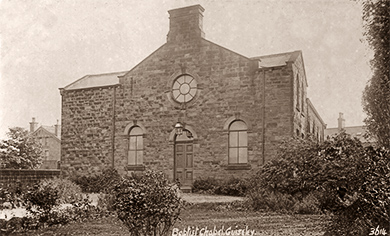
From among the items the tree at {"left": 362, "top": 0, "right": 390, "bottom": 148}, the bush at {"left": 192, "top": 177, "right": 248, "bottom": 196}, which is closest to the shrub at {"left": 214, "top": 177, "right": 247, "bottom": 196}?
the bush at {"left": 192, "top": 177, "right": 248, "bottom": 196}

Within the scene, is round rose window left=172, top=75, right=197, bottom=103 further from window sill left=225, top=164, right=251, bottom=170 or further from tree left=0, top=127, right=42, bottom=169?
tree left=0, top=127, right=42, bottom=169

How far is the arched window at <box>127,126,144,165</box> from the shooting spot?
19688 mm

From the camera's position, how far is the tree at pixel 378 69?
1187cm

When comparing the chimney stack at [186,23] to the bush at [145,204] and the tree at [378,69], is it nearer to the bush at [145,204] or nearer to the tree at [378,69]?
the tree at [378,69]

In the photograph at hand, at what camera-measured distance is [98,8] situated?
39.7ft

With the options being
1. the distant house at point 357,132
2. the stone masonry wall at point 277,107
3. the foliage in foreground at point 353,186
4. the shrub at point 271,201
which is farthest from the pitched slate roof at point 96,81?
the foliage in foreground at point 353,186

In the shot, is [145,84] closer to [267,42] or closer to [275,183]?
[267,42]

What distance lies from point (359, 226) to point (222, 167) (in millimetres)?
11029

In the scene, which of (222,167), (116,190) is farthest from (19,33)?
(222,167)

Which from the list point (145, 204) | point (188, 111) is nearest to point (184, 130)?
point (188, 111)

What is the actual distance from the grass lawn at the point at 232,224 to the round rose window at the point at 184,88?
7.82 meters

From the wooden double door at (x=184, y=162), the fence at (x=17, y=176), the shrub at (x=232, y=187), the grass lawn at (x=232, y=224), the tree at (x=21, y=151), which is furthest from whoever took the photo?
the tree at (x=21, y=151)

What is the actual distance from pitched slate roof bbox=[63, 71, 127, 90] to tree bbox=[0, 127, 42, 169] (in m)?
6.40

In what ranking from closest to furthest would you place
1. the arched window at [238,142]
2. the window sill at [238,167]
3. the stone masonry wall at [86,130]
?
the window sill at [238,167]
the arched window at [238,142]
the stone masonry wall at [86,130]
